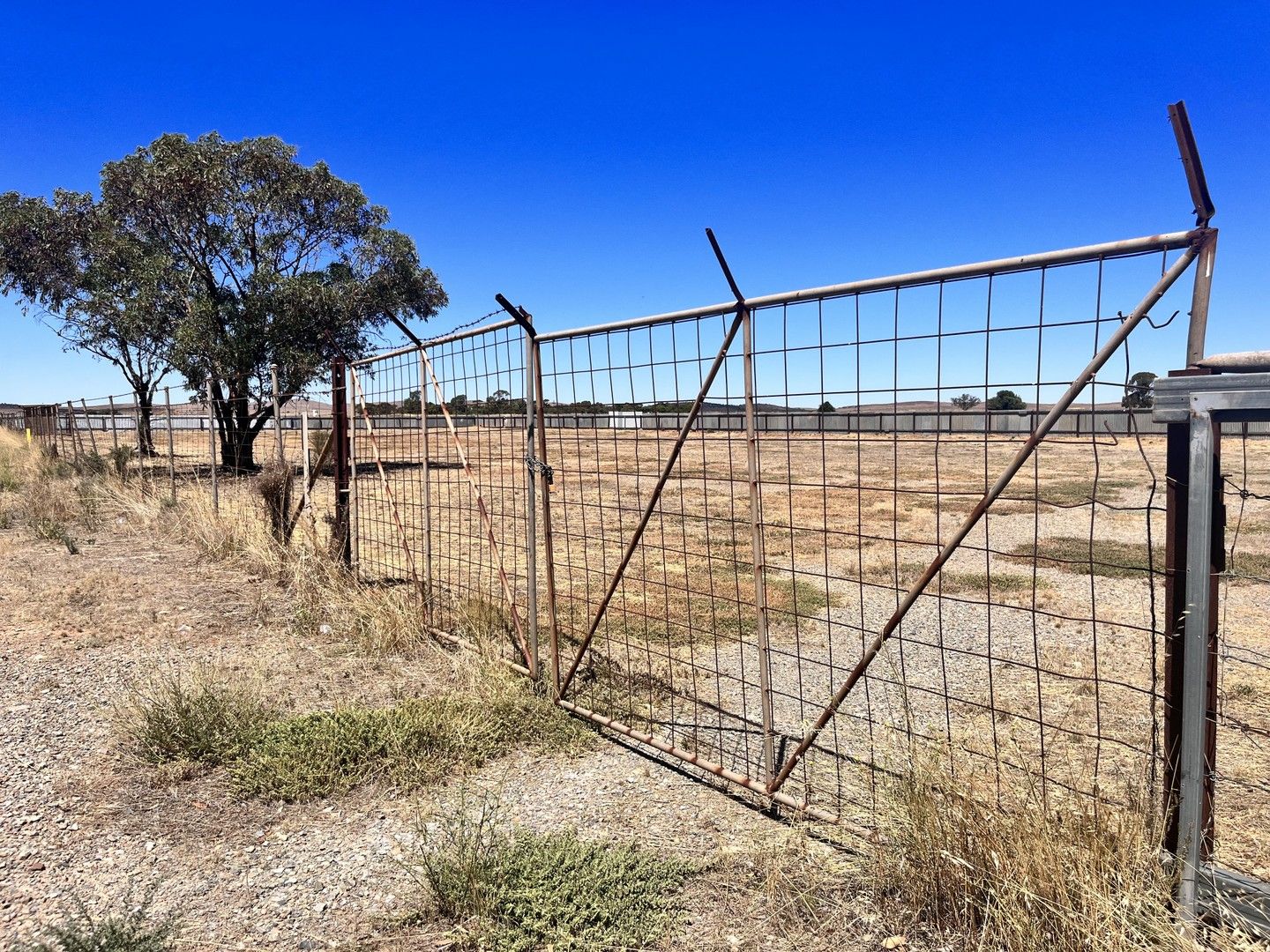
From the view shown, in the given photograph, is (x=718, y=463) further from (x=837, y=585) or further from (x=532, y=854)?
(x=532, y=854)

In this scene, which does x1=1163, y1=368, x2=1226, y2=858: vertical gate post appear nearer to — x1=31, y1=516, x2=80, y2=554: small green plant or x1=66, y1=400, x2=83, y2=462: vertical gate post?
x1=31, y1=516, x2=80, y2=554: small green plant

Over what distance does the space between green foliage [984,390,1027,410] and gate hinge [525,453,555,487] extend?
254 centimetres

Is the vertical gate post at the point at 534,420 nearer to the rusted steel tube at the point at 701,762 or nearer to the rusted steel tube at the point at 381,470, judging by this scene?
the rusted steel tube at the point at 701,762

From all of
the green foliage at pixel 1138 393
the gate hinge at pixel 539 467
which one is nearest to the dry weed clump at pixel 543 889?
the gate hinge at pixel 539 467

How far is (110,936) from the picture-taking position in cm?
254

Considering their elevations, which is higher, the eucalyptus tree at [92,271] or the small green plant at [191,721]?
the eucalyptus tree at [92,271]

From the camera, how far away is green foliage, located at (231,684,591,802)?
3.96 metres

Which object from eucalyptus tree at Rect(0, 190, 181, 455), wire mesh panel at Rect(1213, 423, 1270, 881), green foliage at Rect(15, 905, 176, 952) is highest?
eucalyptus tree at Rect(0, 190, 181, 455)

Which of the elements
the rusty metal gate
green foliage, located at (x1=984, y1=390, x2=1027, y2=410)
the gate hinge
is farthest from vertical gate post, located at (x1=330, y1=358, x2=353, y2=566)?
green foliage, located at (x1=984, y1=390, x2=1027, y2=410)

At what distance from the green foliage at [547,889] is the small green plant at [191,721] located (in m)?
1.65

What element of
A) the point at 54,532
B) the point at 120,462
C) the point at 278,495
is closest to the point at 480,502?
the point at 278,495

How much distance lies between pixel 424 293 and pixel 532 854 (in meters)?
22.5

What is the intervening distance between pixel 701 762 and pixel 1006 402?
2262 mm

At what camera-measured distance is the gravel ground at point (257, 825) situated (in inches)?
116
